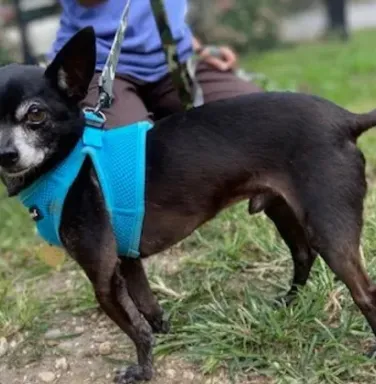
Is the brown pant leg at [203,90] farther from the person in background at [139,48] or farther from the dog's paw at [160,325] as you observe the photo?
the dog's paw at [160,325]

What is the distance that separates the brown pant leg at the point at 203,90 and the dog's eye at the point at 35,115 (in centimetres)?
104

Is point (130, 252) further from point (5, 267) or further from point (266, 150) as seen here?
point (5, 267)

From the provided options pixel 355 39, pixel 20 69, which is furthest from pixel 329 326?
pixel 355 39

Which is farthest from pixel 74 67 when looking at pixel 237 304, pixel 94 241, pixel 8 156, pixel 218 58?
pixel 218 58

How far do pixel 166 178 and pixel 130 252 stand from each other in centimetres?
31

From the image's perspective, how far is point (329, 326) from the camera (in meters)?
3.07

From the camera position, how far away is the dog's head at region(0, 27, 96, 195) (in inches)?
101

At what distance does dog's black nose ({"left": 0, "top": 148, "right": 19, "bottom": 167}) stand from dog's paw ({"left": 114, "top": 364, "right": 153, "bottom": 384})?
874 millimetres

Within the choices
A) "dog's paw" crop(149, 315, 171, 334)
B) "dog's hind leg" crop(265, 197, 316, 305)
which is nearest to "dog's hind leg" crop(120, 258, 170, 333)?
"dog's paw" crop(149, 315, 171, 334)

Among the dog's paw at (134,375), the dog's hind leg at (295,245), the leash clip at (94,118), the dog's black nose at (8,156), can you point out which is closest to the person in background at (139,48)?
the leash clip at (94,118)

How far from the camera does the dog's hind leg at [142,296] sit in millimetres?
3125

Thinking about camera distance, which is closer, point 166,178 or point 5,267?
point 166,178

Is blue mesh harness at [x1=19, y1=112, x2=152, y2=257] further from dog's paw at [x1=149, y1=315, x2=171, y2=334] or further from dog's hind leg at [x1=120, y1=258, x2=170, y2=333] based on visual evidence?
dog's paw at [x1=149, y1=315, x2=171, y2=334]

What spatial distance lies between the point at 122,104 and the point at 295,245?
2.88ft
